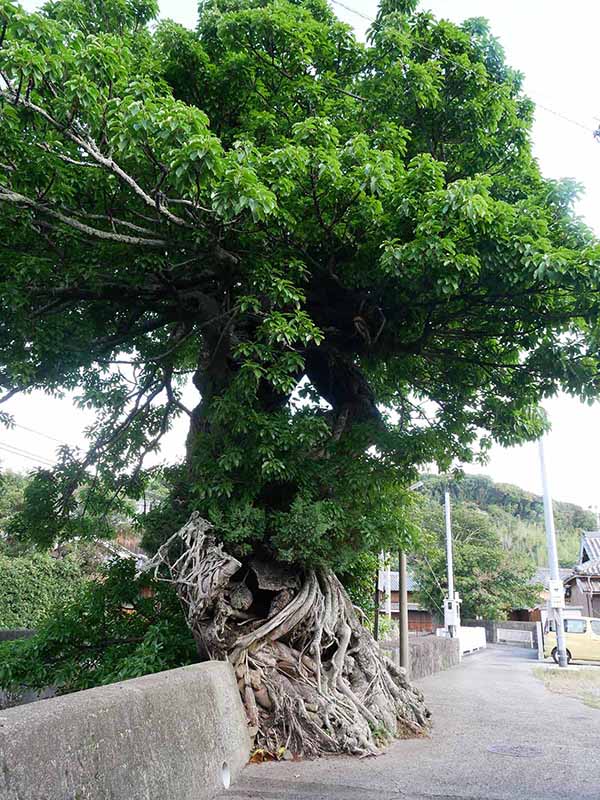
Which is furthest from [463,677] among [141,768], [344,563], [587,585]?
[587,585]

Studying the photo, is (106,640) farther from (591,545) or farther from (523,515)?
(523,515)

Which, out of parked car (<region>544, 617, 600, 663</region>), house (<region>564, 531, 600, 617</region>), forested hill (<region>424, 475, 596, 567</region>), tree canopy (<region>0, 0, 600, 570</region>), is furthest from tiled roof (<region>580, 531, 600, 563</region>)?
tree canopy (<region>0, 0, 600, 570</region>)

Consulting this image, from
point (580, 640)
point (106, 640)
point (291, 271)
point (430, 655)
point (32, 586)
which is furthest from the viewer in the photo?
point (580, 640)

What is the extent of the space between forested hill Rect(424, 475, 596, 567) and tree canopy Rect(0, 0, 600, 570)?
166 ft

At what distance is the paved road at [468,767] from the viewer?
5.12 meters

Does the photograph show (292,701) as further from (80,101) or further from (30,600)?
(30,600)

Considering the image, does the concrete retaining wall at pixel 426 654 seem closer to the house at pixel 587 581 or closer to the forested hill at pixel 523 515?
the house at pixel 587 581

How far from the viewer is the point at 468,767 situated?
602 cm

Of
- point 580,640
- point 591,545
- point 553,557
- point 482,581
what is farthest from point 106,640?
point 591,545

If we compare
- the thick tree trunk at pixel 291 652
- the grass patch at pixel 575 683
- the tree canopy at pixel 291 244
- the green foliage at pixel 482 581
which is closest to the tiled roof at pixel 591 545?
the green foliage at pixel 482 581

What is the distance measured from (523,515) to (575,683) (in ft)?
179

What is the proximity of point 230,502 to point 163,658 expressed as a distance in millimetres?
1963

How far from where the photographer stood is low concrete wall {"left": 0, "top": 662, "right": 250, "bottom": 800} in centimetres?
328

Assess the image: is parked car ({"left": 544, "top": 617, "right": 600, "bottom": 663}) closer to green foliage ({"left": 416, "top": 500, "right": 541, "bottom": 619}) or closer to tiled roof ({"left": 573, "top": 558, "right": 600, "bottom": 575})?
tiled roof ({"left": 573, "top": 558, "right": 600, "bottom": 575})
